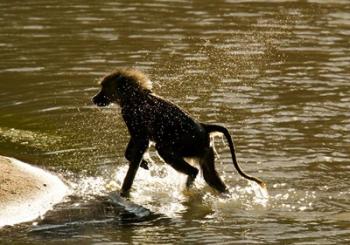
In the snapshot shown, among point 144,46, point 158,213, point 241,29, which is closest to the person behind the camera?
point 158,213

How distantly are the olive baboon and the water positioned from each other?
35 centimetres

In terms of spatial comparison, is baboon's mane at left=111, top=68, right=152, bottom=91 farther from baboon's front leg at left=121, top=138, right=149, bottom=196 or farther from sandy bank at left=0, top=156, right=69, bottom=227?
sandy bank at left=0, top=156, right=69, bottom=227

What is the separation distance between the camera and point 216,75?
16.6m

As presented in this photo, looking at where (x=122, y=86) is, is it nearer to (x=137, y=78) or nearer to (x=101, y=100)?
(x=137, y=78)

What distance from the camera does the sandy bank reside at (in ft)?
34.1

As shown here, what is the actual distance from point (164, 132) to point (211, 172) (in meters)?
0.69

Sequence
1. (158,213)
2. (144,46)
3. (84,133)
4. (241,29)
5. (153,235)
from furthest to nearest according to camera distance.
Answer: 1. (241,29)
2. (144,46)
3. (84,133)
4. (158,213)
5. (153,235)

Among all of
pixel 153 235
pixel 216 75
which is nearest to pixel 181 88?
pixel 216 75

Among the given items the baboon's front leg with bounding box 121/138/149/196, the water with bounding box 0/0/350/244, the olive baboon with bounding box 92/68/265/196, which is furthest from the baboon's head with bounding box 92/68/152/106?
the water with bounding box 0/0/350/244

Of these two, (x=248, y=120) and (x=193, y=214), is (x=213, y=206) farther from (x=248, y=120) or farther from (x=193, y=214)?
(x=248, y=120)

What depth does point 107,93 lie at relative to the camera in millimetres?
11828

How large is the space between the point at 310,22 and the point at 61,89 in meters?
6.60

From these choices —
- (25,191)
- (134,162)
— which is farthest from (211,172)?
(25,191)

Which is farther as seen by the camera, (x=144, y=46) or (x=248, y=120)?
(x=144, y=46)
